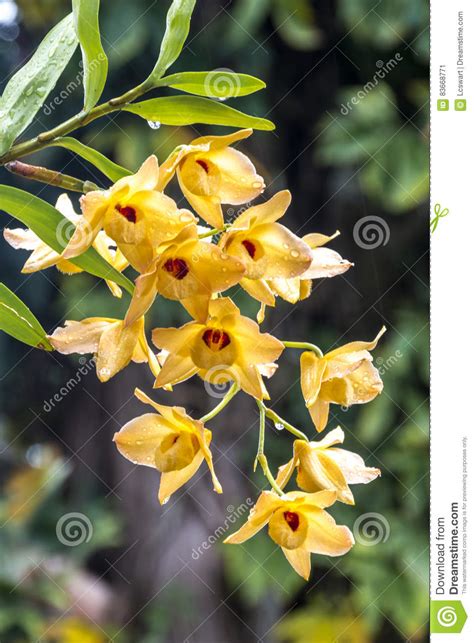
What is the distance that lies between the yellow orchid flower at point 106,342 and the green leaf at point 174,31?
128mm

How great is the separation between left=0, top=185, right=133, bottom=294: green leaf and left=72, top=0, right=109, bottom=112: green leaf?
2.1 inches

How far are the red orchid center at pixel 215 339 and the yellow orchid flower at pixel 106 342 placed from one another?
4cm

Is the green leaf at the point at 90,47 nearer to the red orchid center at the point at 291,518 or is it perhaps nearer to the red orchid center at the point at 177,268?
the red orchid center at the point at 177,268

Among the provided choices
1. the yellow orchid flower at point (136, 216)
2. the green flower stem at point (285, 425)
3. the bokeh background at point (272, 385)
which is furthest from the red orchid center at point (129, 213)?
the bokeh background at point (272, 385)

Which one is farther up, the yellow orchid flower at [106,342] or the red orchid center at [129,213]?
the red orchid center at [129,213]

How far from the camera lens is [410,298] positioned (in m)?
→ 2.00

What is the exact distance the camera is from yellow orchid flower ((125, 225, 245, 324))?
37 cm

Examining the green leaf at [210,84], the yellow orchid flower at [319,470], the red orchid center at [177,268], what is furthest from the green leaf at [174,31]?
the yellow orchid flower at [319,470]

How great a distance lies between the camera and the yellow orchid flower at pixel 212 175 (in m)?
0.40

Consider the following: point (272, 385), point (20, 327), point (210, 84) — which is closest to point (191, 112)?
point (210, 84)

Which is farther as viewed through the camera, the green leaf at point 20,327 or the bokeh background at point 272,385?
the bokeh background at point 272,385

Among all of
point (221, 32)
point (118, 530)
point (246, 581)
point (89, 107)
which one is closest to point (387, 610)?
point (246, 581)

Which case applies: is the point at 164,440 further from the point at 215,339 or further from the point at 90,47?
the point at 90,47

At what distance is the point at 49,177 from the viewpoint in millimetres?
391
